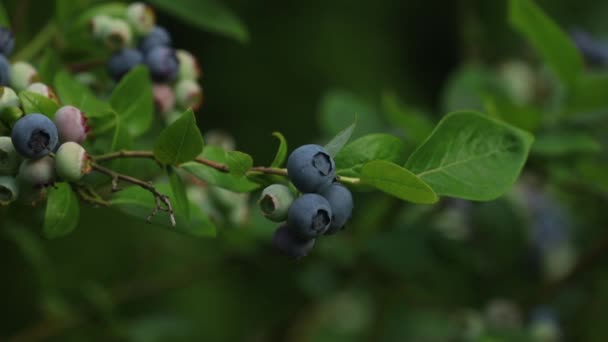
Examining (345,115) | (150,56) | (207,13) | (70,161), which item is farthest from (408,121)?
(70,161)

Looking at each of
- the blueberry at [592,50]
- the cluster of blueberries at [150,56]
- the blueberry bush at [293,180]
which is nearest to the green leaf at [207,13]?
the blueberry bush at [293,180]

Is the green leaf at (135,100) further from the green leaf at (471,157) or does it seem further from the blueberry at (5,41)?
the green leaf at (471,157)

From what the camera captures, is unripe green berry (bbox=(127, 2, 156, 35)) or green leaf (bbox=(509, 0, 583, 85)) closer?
unripe green berry (bbox=(127, 2, 156, 35))

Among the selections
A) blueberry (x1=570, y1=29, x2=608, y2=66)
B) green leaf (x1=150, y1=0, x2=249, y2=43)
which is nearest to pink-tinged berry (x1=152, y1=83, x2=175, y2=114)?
green leaf (x1=150, y1=0, x2=249, y2=43)

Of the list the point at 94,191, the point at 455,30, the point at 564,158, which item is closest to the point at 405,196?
the point at 94,191

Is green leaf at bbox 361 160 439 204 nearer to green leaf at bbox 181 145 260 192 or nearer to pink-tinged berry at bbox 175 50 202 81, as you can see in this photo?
green leaf at bbox 181 145 260 192

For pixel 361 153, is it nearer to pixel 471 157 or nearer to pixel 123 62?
pixel 471 157
